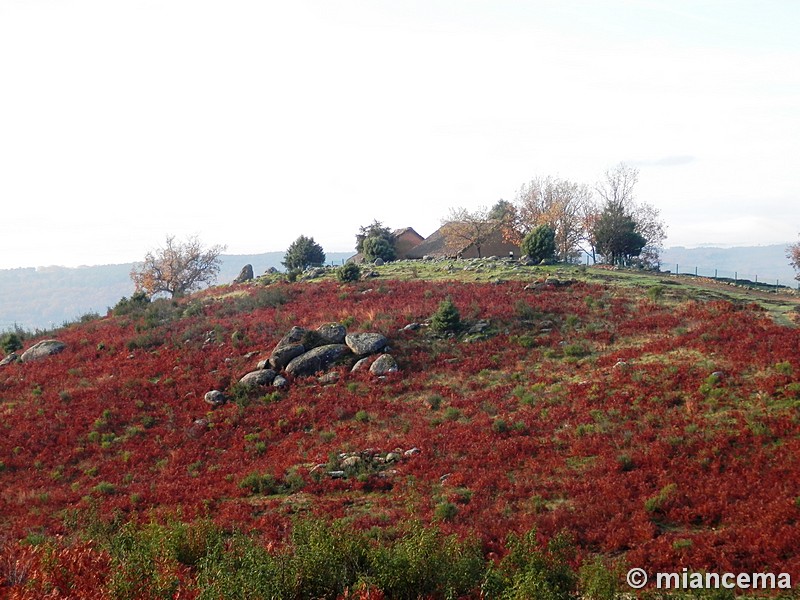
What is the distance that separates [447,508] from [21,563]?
9.40 metres

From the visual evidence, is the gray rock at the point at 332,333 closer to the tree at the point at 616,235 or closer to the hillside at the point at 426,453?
the hillside at the point at 426,453

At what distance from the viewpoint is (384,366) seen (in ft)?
86.6

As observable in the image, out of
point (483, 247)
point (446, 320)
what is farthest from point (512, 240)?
point (446, 320)

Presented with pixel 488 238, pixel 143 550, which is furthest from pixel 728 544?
pixel 488 238

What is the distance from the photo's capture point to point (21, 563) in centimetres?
929

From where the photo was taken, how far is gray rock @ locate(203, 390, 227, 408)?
25.4 metres

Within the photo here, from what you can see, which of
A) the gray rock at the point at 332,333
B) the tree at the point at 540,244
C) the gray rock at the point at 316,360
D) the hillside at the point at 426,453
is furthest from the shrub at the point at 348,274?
the tree at the point at 540,244

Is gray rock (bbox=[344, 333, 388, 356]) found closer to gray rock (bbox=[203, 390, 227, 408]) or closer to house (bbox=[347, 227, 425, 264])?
gray rock (bbox=[203, 390, 227, 408])

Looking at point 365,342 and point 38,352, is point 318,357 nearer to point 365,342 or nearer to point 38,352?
point 365,342

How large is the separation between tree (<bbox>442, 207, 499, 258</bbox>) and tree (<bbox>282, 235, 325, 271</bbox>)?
16.6 m

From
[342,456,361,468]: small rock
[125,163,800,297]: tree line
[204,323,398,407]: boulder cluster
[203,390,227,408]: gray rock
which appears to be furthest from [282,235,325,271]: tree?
[342,456,361,468]: small rock

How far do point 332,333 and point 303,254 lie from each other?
40.9m

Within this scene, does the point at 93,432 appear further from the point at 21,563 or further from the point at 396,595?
the point at 396,595

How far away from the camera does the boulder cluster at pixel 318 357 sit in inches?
1040
